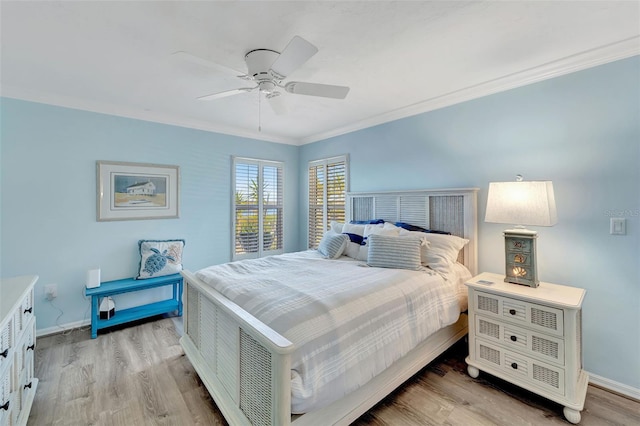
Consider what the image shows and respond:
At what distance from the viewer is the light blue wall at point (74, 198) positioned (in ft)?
9.10

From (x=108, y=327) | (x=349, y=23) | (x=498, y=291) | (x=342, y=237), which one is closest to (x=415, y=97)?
(x=349, y=23)

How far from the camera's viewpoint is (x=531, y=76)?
2365mm

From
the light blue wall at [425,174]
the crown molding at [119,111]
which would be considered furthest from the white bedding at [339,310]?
the crown molding at [119,111]

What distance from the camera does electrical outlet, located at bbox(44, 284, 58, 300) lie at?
293 cm

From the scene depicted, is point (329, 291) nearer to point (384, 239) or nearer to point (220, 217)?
point (384, 239)

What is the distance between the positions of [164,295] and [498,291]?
3.79 m

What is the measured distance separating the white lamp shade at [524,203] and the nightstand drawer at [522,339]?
0.77 meters

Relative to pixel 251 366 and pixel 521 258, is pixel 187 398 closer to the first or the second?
pixel 251 366

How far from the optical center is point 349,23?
1.74 m

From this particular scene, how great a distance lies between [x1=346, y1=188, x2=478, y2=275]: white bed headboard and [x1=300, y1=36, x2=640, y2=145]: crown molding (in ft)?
3.06

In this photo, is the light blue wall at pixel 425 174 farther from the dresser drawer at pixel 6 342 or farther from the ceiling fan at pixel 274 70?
the dresser drawer at pixel 6 342

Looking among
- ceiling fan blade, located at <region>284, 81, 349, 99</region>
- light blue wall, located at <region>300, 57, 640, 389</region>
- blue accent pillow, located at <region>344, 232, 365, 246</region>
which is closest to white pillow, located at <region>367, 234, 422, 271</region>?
blue accent pillow, located at <region>344, 232, 365, 246</region>

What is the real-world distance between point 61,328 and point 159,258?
1151 millimetres

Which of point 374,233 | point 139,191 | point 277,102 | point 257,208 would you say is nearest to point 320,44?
point 277,102
